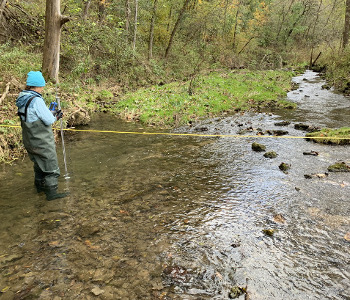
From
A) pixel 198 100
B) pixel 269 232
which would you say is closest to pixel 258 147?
pixel 269 232

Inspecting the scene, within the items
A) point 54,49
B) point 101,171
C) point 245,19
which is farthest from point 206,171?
point 245,19

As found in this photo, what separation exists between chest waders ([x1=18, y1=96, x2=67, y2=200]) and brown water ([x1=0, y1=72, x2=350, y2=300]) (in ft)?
0.89

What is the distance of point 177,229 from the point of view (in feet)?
14.9

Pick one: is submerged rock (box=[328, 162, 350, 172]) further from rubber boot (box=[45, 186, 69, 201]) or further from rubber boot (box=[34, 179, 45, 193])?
rubber boot (box=[34, 179, 45, 193])

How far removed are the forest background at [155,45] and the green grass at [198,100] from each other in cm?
27

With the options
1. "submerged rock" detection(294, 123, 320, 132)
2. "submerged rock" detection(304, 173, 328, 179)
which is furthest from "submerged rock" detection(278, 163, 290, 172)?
"submerged rock" detection(294, 123, 320, 132)

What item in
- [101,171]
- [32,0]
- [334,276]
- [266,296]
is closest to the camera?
[266,296]

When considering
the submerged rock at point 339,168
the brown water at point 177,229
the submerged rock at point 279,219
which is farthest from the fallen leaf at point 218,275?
the submerged rock at point 339,168

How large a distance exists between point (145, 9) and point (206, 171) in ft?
64.9

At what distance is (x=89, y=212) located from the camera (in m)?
4.96

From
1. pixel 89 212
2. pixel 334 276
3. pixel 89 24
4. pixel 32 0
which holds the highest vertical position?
pixel 32 0

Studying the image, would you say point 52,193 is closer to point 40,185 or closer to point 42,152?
point 40,185

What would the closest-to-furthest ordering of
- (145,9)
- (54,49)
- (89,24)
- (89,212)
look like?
(89,212)
(54,49)
(89,24)
(145,9)

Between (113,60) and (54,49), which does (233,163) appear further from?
(113,60)
